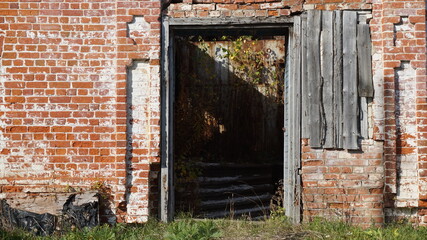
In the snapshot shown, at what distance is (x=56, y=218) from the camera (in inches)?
202

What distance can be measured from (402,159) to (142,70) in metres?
3.26

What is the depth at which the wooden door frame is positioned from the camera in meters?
5.52

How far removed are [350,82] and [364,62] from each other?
0.95ft

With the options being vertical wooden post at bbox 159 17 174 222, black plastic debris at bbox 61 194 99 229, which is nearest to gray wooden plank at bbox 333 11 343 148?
vertical wooden post at bbox 159 17 174 222

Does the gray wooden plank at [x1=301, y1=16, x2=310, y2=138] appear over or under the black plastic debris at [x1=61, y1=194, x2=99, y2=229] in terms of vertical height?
over

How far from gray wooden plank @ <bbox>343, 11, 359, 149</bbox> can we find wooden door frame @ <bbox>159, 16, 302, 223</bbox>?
54cm

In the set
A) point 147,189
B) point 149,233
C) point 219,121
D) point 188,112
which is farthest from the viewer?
point 219,121

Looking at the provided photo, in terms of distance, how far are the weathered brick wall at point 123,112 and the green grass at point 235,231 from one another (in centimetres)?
23

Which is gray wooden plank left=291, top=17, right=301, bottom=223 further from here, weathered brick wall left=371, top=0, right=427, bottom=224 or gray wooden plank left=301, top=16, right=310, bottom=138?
weathered brick wall left=371, top=0, right=427, bottom=224

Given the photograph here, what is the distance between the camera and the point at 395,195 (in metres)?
5.39

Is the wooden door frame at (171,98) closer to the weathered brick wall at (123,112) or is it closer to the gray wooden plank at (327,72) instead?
the weathered brick wall at (123,112)

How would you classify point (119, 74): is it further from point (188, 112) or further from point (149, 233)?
point (188, 112)

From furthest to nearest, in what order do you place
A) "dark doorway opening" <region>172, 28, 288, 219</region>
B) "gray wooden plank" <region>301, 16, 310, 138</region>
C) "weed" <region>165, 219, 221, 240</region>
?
"dark doorway opening" <region>172, 28, 288, 219</region>, "gray wooden plank" <region>301, 16, 310, 138</region>, "weed" <region>165, 219, 221, 240</region>

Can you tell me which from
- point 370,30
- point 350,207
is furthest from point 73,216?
point 370,30
